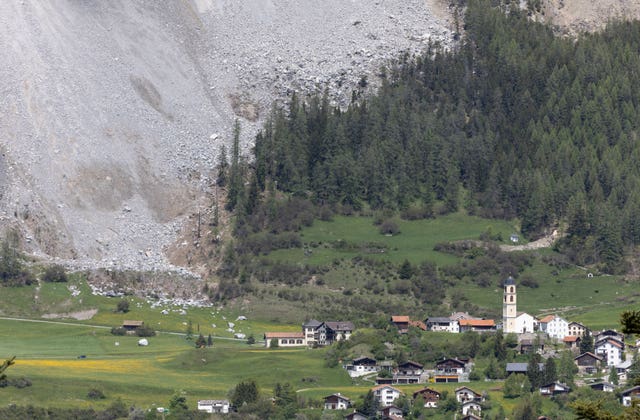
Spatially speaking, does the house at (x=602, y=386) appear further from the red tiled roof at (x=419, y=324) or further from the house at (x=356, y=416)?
the red tiled roof at (x=419, y=324)

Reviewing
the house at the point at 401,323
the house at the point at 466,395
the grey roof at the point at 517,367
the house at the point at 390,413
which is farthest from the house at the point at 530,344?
the house at the point at 390,413

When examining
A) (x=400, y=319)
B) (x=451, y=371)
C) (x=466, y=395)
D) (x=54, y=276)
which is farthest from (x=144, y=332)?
(x=466, y=395)

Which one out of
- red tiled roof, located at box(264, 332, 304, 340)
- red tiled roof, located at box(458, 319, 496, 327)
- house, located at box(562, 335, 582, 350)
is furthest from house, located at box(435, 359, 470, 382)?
red tiled roof, located at box(264, 332, 304, 340)

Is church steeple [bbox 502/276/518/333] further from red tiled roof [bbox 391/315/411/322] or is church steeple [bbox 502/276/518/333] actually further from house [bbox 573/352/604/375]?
house [bbox 573/352/604/375]

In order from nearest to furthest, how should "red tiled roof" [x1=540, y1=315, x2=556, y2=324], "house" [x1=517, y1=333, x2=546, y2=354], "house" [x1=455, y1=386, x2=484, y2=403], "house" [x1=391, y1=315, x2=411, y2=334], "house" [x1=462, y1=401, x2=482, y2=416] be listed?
"house" [x1=462, y1=401, x2=482, y2=416] < "house" [x1=455, y1=386, x2=484, y2=403] < "house" [x1=517, y1=333, x2=546, y2=354] < "red tiled roof" [x1=540, y1=315, x2=556, y2=324] < "house" [x1=391, y1=315, x2=411, y2=334]

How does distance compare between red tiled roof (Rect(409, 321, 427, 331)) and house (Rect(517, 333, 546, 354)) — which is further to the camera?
red tiled roof (Rect(409, 321, 427, 331))

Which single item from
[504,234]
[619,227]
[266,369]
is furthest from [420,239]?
[266,369]

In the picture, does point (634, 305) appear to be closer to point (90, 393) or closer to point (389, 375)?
point (389, 375)
